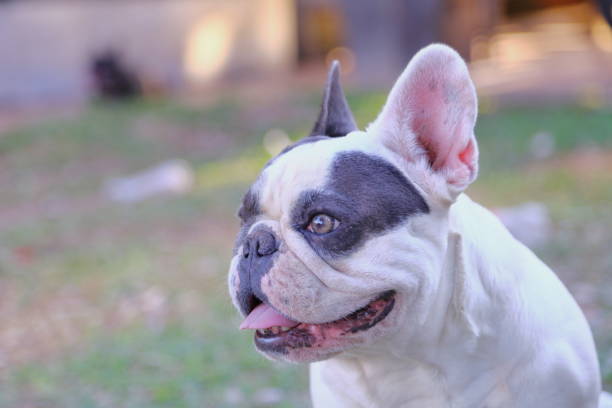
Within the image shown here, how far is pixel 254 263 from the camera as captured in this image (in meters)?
2.82

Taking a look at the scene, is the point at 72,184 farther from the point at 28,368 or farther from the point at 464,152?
the point at 464,152

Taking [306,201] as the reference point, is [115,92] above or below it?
below

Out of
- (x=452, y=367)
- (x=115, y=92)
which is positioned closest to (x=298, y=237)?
(x=452, y=367)

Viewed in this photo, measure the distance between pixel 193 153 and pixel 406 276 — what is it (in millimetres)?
11437

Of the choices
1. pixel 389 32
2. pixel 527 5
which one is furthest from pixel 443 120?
pixel 527 5

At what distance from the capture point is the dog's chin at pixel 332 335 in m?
2.71

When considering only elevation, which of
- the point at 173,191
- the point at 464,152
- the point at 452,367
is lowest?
the point at 173,191

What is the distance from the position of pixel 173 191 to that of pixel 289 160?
28.2 ft

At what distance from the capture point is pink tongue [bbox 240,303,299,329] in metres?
2.80

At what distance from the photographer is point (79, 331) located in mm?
6465

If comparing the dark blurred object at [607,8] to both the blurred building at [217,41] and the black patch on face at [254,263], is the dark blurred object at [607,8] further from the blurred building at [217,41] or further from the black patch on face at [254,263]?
the blurred building at [217,41]

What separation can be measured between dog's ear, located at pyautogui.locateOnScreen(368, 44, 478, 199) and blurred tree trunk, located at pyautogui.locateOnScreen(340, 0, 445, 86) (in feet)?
49.0

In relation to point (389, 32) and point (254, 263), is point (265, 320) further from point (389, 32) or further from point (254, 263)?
point (389, 32)

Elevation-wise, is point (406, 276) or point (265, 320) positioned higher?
point (406, 276)
